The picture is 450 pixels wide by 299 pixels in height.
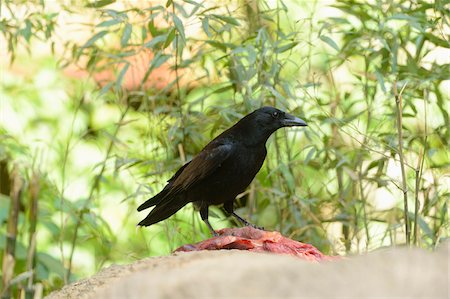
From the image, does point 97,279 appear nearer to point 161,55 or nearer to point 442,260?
point 442,260

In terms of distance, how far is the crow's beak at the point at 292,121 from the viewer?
368 centimetres

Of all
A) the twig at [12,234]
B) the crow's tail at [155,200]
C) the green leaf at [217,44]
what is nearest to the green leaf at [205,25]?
the green leaf at [217,44]

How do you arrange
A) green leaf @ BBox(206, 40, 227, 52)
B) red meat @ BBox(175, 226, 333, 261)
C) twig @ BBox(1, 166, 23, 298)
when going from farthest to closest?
1. twig @ BBox(1, 166, 23, 298)
2. green leaf @ BBox(206, 40, 227, 52)
3. red meat @ BBox(175, 226, 333, 261)

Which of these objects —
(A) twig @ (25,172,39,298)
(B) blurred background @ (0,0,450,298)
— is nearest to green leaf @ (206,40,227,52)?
(B) blurred background @ (0,0,450,298)

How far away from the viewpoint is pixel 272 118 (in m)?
3.73

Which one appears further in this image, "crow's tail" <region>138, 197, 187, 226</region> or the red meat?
"crow's tail" <region>138, 197, 187, 226</region>

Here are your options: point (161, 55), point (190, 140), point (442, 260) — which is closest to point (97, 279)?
point (442, 260)

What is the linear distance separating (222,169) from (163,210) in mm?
285

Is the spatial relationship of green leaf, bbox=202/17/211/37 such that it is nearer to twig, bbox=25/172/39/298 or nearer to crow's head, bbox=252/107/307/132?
crow's head, bbox=252/107/307/132

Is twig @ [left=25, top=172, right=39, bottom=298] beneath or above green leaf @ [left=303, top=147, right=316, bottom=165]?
beneath

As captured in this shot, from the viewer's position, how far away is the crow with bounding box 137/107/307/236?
3619mm

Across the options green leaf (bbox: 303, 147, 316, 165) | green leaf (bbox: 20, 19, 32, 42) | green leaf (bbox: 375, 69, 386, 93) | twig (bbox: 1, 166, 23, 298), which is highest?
green leaf (bbox: 20, 19, 32, 42)

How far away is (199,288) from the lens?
1587 millimetres

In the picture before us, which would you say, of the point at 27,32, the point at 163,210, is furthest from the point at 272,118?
the point at 27,32
